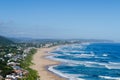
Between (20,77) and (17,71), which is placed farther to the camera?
(17,71)

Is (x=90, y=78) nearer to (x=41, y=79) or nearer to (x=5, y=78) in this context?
(x=41, y=79)

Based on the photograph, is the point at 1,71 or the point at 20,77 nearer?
the point at 20,77

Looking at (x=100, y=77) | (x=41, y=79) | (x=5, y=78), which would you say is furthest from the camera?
(x=100, y=77)

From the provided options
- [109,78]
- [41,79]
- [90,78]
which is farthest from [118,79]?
[41,79]

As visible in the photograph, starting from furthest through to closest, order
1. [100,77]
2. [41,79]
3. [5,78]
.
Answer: [100,77] < [41,79] < [5,78]

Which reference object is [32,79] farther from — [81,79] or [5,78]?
[81,79]

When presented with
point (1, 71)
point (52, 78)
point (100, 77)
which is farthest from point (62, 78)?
point (1, 71)

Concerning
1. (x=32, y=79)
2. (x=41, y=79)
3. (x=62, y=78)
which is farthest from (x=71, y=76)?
(x=32, y=79)

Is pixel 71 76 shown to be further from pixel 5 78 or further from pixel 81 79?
pixel 5 78
